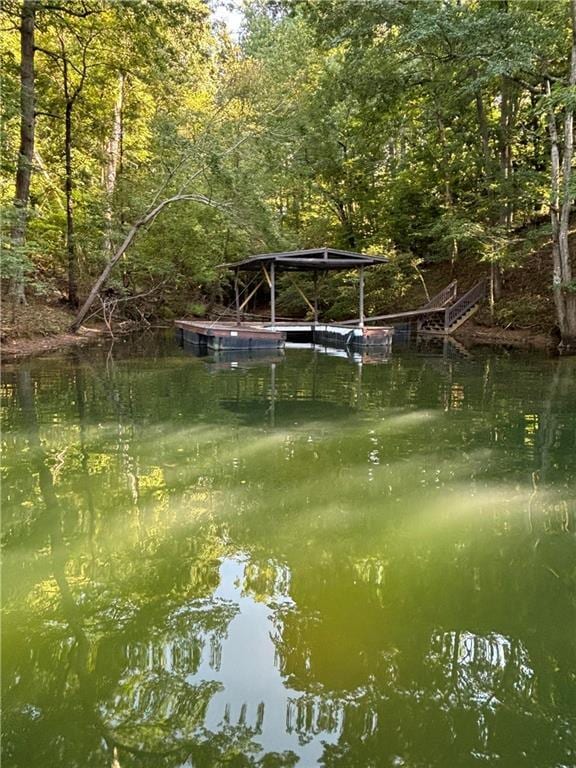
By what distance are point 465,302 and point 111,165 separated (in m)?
14.5

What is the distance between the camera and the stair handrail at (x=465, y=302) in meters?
19.5

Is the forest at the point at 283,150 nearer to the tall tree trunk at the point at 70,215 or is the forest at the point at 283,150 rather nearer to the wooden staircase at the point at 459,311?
the tall tree trunk at the point at 70,215

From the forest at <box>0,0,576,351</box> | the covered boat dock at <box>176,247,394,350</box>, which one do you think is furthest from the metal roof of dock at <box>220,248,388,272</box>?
the forest at <box>0,0,576,351</box>

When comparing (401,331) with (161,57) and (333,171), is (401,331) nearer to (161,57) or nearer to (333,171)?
(333,171)

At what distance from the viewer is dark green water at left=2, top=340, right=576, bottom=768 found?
75.4 inches

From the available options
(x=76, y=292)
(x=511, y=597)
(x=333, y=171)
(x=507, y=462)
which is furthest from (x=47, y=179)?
(x=511, y=597)

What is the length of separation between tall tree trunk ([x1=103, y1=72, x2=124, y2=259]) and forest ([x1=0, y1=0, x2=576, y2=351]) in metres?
0.09

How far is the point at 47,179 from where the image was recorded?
52.6ft

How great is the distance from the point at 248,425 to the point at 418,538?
3380 mm

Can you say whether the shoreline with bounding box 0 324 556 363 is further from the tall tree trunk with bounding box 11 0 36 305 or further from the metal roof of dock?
the metal roof of dock

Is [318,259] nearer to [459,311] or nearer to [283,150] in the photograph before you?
[283,150]

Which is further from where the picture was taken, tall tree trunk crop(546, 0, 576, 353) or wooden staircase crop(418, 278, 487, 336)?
wooden staircase crop(418, 278, 487, 336)

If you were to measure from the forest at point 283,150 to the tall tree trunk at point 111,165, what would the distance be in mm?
94

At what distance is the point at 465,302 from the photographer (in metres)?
19.8
